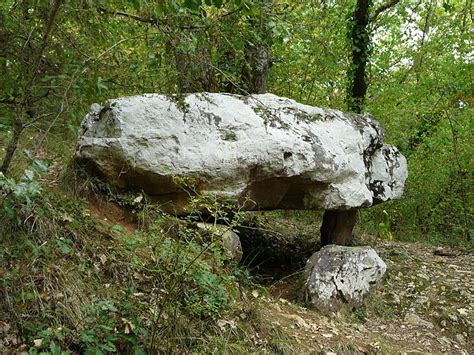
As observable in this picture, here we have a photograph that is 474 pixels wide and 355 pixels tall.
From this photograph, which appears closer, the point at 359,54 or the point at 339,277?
the point at 339,277

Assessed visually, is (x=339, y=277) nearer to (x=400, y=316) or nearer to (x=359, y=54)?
(x=400, y=316)

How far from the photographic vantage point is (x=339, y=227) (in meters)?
6.28

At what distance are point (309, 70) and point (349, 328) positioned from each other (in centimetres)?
615

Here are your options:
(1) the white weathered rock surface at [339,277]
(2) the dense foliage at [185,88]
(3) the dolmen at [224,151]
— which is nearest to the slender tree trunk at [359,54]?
(2) the dense foliage at [185,88]

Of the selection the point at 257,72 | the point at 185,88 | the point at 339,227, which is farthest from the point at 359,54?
the point at 185,88

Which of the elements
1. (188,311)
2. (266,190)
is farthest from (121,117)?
(188,311)

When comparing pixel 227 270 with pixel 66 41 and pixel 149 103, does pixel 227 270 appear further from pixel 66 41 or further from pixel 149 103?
pixel 66 41

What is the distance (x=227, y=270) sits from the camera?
440cm

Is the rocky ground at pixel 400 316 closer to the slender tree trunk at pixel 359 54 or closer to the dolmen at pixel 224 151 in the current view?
the dolmen at pixel 224 151

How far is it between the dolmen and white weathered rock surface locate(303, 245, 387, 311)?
57 cm

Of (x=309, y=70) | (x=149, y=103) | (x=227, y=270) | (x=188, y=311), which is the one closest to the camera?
(x=188, y=311)

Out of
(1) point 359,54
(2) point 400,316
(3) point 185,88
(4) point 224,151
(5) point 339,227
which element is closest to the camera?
(4) point 224,151

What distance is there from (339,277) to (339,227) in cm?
126

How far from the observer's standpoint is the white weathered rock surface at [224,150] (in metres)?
4.61
